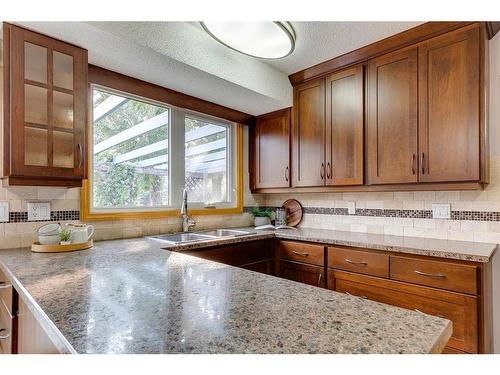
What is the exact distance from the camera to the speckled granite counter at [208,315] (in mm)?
626

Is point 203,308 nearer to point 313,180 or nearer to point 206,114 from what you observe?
point 313,180

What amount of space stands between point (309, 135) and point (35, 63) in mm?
2017

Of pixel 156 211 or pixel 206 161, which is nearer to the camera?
pixel 156 211

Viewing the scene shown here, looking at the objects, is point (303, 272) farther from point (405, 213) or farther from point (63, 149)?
point (63, 149)

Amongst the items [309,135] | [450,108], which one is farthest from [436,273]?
[309,135]

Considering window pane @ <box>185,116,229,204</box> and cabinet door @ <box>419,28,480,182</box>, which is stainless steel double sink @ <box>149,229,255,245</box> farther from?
cabinet door @ <box>419,28,480,182</box>

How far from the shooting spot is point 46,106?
5.45 feet

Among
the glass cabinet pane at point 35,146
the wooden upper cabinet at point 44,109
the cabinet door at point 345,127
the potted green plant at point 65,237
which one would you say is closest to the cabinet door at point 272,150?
the cabinet door at point 345,127

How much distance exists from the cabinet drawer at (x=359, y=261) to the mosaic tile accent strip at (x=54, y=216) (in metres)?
1.83

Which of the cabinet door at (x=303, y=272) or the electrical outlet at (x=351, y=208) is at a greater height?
the electrical outlet at (x=351, y=208)

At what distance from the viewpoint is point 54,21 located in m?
1.51

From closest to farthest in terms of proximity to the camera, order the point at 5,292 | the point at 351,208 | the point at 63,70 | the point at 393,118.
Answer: the point at 5,292 → the point at 63,70 → the point at 393,118 → the point at 351,208

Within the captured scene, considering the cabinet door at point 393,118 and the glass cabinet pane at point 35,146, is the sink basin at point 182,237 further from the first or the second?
the cabinet door at point 393,118
